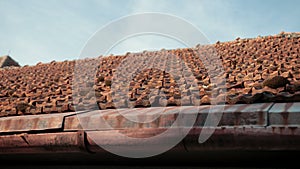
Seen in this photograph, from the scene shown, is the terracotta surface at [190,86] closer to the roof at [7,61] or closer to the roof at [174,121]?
the roof at [174,121]

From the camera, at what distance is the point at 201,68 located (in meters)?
5.49

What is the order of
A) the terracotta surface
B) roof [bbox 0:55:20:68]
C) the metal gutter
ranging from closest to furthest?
the metal gutter < the terracotta surface < roof [bbox 0:55:20:68]

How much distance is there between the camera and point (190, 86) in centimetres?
389

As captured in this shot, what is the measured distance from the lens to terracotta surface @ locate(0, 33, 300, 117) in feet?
10.1

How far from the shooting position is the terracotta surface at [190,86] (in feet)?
10.1

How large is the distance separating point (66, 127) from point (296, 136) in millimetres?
1662

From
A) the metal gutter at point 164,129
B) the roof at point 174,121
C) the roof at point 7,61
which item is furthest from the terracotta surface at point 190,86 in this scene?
the roof at point 7,61

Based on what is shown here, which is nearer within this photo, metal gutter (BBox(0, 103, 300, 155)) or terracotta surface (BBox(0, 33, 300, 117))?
metal gutter (BBox(0, 103, 300, 155))

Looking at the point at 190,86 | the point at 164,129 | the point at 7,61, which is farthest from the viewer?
the point at 7,61

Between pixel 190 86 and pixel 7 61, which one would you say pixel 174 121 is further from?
pixel 7 61

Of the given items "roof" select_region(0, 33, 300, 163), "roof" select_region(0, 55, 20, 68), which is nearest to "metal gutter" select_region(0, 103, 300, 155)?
"roof" select_region(0, 33, 300, 163)

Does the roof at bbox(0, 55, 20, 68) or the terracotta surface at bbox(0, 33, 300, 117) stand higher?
the roof at bbox(0, 55, 20, 68)

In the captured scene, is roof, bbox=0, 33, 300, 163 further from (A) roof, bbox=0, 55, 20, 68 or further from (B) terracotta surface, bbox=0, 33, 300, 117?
(A) roof, bbox=0, 55, 20, 68

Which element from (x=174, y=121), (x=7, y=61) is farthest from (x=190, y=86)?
(x=7, y=61)
